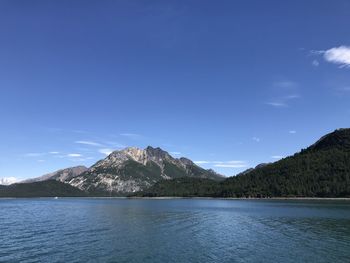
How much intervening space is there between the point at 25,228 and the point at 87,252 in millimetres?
41980

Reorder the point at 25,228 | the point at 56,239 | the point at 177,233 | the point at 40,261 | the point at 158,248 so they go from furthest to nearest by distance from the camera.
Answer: the point at 25,228 → the point at 177,233 → the point at 56,239 → the point at 158,248 → the point at 40,261

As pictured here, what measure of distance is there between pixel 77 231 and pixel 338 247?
57613mm

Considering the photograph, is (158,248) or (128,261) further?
(158,248)

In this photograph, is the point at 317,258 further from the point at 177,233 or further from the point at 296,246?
the point at 177,233

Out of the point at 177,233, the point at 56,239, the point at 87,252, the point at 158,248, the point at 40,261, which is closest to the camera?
the point at 40,261

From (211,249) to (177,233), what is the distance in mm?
24728

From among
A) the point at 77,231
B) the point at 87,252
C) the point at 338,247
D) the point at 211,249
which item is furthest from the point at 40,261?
the point at 338,247

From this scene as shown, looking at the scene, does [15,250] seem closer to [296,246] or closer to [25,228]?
[25,228]

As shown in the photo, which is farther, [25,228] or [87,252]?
[25,228]

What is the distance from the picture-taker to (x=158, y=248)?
6881cm

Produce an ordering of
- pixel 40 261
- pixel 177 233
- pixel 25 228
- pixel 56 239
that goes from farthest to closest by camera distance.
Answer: pixel 25 228, pixel 177 233, pixel 56 239, pixel 40 261

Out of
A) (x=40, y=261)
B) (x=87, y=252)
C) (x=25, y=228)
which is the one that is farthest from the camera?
(x=25, y=228)

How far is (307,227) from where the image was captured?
10169 cm

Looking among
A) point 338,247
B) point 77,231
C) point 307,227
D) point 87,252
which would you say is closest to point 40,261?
point 87,252
